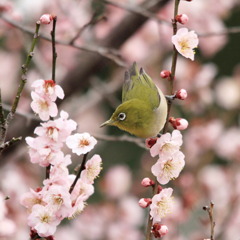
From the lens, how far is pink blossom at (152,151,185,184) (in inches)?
50.2

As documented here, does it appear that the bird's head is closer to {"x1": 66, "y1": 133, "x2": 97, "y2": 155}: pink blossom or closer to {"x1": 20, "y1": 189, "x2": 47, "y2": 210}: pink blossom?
{"x1": 66, "y1": 133, "x2": 97, "y2": 155}: pink blossom

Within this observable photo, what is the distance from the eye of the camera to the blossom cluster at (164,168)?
1.26 meters

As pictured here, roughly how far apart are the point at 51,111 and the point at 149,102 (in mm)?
241

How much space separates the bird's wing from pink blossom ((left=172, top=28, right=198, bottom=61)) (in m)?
0.12

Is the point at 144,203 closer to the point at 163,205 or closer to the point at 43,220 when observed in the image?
the point at 163,205

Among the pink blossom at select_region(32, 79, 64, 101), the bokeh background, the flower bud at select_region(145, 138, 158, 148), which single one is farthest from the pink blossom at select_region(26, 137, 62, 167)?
the bokeh background

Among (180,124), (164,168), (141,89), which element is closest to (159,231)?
(164,168)

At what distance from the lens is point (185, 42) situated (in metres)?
1.33

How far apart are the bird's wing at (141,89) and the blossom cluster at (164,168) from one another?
11cm

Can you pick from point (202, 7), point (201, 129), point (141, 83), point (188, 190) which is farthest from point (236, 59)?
point (141, 83)

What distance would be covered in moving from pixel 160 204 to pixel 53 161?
0.88 feet

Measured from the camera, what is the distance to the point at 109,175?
4059 mm

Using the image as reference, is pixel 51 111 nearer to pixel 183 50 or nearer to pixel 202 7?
pixel 183 50

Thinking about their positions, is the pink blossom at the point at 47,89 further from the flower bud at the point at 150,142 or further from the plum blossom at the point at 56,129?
the flower bud at the point at 150,142
